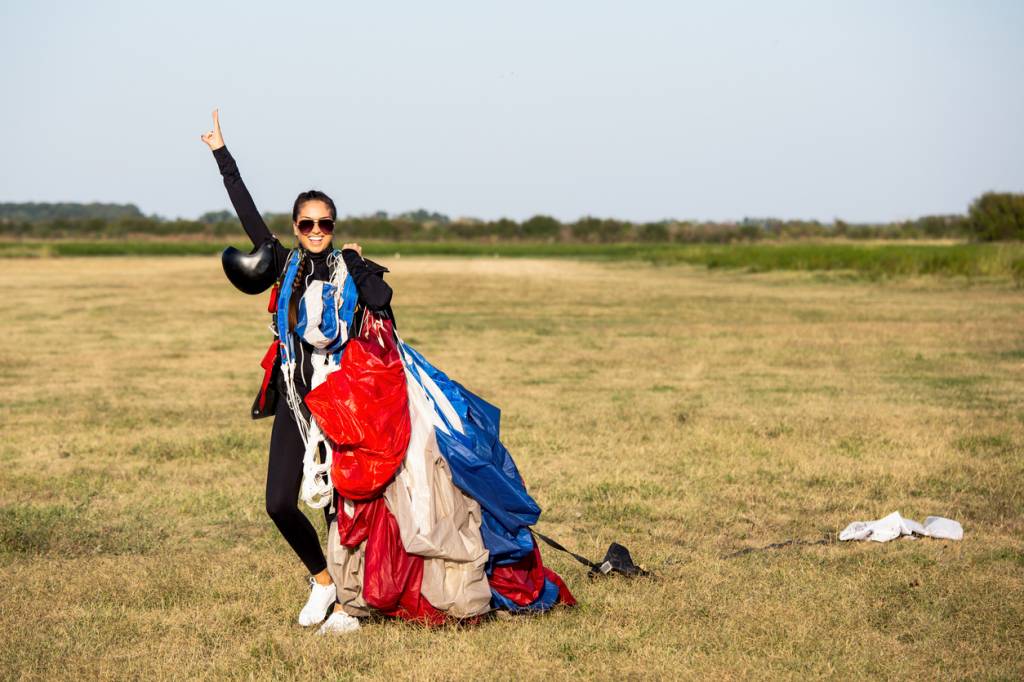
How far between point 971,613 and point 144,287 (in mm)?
33780

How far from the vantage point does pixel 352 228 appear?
138 meters

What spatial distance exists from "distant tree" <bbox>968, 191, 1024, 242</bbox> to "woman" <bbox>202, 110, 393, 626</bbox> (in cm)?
5506

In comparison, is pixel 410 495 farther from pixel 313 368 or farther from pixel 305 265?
pixel 305 265

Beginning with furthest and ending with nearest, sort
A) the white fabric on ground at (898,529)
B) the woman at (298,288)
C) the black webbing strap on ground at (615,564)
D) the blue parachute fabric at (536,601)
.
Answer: the white fabric on ground at (898,529) → the black webbing strap on ground at (615,564) → the blue parachute fabric at (536,601) → the woman at (298,288)

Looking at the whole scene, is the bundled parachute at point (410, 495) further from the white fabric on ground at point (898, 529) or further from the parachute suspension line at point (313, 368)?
the white fabric on ground at point (898, 529)

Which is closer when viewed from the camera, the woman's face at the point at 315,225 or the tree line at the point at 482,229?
the woman's face at the point at 315,225

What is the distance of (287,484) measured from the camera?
4.78m

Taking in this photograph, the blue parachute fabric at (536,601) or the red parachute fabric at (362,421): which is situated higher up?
the red parachute fabric at (362,421)

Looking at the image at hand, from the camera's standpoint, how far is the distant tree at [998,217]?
2165 inches

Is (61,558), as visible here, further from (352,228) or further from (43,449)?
(352,228)

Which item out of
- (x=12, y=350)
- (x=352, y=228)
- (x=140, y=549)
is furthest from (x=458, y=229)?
(x=140, y=549)

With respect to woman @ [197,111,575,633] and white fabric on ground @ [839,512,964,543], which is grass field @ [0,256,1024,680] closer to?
white fabric on ground @ [839,512,964,543]

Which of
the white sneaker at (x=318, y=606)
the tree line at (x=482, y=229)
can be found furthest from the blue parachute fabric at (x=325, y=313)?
the tree line at (x=482, y=229)

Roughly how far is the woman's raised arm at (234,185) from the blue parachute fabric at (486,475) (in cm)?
86
